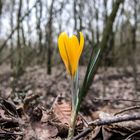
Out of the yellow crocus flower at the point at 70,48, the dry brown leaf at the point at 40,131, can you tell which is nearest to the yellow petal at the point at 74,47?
the yellow crocus flower at the point at 70,48

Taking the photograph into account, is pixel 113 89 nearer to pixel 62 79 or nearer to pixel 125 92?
pixel 125 92

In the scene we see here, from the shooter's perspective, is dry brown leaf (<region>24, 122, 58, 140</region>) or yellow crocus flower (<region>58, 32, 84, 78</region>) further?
dry brown leaf (<region>24, 122, 58, 140</region>)

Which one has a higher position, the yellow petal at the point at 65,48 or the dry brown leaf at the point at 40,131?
the yellow petal at the point at 65,48

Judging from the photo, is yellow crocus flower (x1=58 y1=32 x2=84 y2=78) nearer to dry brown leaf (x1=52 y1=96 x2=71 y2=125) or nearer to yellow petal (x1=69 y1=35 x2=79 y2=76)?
yellow petal (x1=69 y1=35 x2=79 y2=76)

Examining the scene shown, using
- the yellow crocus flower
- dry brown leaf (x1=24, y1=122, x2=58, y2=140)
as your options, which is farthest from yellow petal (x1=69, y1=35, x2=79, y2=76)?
dry brown leaf (x1=24, y1=122, x2=58, y2=140)

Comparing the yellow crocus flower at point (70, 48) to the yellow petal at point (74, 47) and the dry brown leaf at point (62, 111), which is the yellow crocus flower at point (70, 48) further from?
the dry brown leaf at point (62, 111)

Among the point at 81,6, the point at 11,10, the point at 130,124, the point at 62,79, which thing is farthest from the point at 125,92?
the point at 11,10

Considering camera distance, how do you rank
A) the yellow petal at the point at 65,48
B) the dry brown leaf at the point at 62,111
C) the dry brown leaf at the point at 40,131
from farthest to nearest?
the dry brown leaf at the point at 62,111, the dry brown leaf at the point at 40,131, the yellow petal at the point at 65,48

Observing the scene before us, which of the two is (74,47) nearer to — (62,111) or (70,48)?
(70,48)
